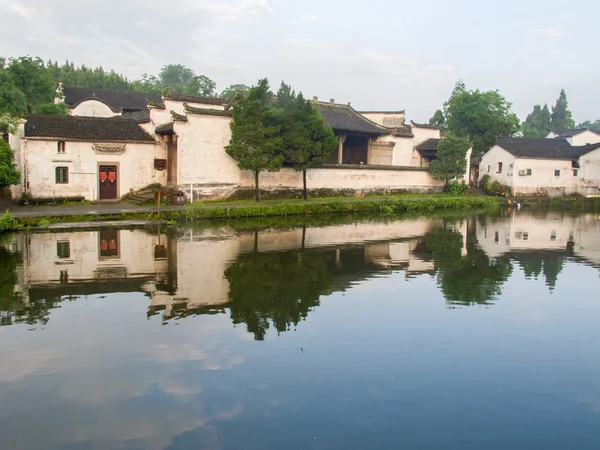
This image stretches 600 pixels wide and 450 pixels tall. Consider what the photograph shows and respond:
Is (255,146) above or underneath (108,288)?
above

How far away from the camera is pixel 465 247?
16.2 metres

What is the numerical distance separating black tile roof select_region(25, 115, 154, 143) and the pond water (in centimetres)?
1012

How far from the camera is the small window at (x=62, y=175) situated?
878 inches

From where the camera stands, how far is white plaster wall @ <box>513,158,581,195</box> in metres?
36.1

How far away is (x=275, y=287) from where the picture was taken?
10.5 metres

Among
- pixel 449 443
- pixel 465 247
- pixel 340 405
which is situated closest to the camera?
pixel 449 443

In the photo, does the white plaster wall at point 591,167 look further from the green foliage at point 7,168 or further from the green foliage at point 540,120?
the green foliage at point 540,120

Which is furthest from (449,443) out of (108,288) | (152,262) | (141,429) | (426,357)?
(152,262)

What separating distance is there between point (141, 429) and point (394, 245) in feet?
39.6

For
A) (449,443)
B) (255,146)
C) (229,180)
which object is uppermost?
(255,146)

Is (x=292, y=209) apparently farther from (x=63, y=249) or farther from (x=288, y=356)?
(x=288, y=356)

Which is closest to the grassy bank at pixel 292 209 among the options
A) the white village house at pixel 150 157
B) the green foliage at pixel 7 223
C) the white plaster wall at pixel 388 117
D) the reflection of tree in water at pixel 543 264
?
the green foliage at pixel 7 223

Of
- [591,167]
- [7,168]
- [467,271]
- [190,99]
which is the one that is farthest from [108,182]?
[591,167]

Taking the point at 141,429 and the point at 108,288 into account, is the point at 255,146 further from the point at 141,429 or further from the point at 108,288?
the point at 141,429
